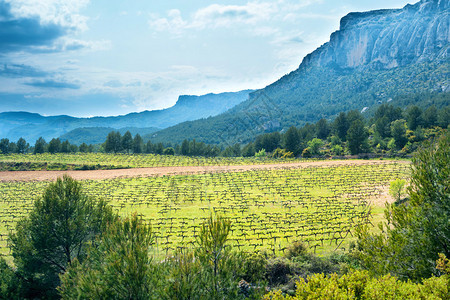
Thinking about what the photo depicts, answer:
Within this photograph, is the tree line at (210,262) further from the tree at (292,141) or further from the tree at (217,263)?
the tree at (292,141)

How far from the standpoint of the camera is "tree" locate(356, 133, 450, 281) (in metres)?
13.6

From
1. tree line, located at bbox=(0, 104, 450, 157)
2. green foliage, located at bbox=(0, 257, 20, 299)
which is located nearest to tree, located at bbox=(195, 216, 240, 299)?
green foliage, located at bbox=(0, 257, 20, 299)

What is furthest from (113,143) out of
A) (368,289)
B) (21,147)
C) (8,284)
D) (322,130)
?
(368,289)

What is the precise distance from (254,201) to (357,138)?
59125 mm

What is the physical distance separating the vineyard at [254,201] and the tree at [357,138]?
20.8 meters

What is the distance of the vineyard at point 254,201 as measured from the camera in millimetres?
29194

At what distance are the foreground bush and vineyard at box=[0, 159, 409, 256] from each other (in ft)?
47.0

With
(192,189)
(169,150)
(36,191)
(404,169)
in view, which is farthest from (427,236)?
(169,150)

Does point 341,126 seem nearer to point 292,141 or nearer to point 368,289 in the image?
point 292,141

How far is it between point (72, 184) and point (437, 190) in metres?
24.1

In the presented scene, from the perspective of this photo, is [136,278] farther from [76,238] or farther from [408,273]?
[408,273]

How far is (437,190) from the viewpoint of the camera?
15.1 metres

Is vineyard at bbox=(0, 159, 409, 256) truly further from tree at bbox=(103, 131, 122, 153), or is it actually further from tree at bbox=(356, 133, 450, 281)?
tree at bbox=(103, 131, 122, 153)

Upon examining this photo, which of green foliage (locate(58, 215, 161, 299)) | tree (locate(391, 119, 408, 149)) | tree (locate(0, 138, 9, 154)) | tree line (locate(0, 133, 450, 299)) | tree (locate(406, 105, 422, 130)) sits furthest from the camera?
tree (locate(0, 138, 9, 154))
